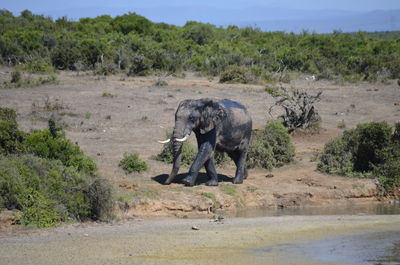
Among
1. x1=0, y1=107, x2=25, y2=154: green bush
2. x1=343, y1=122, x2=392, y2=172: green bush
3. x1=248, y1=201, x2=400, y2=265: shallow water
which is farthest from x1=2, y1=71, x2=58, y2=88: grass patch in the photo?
x1=248, y1=201, x2=400, y2=265: shallow water

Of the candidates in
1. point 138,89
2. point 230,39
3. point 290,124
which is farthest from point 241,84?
point 230,39

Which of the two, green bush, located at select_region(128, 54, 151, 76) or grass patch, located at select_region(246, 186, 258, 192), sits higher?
green bush, located at select_region(128, 54, 151, 76)

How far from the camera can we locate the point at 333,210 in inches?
636

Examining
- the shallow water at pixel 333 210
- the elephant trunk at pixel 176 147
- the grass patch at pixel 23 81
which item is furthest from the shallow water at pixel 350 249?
the grass patch at pixel 23 81

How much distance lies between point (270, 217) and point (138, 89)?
1516 centimetres

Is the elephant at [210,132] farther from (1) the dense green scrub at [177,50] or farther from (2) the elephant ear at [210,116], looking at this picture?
(1) the dense green scrub at [177,50]

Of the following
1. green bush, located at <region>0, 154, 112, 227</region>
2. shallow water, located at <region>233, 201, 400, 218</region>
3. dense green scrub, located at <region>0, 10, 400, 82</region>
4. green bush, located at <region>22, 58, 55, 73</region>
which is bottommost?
shallow water, located at <region>233, 201, 400, 218</region>

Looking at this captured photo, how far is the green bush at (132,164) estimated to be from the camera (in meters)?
17.4

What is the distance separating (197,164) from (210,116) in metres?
1.01

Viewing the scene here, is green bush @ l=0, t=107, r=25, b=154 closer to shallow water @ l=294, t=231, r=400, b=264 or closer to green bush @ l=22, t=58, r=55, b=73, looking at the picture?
shallow water @ l=294, t=231, r=400, b=264

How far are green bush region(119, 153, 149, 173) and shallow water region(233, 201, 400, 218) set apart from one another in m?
2.66

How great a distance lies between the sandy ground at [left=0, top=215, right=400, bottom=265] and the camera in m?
10.7

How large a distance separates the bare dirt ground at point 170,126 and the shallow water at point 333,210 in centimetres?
35

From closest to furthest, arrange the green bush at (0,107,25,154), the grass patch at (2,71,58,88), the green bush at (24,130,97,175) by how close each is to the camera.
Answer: the green bush at (0,107,25,154)
the green bush at (24,130,97,175)
the grass patch at (2,71,58,88)
